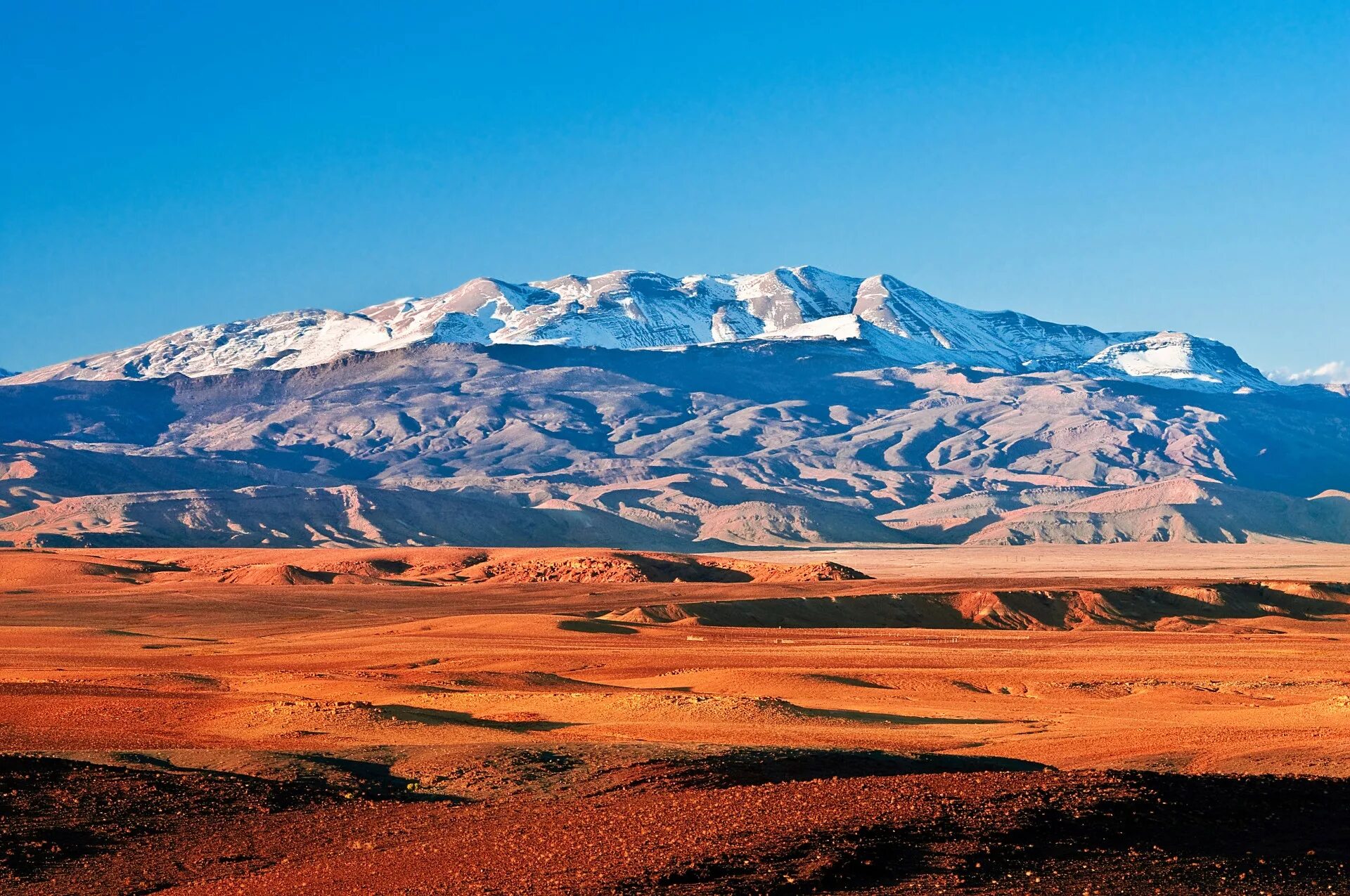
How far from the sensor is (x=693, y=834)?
17688 mm

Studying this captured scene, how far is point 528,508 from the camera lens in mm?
185625

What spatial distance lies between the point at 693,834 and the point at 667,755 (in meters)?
7.75

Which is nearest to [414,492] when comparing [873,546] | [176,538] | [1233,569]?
[176,538]

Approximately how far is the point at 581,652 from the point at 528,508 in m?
131

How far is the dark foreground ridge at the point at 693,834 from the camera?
16312mm

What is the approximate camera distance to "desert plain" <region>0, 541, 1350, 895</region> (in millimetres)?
17094

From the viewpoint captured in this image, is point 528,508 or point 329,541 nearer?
point 329,541

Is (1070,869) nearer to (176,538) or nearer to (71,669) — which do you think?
(71,669)

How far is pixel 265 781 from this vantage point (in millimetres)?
23828

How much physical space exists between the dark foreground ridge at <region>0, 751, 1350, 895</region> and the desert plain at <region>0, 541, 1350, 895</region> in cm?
6

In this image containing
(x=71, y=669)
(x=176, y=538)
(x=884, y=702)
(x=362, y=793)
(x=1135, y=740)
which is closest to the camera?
(x=362, y=793)

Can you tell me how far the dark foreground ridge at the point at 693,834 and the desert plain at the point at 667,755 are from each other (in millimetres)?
63

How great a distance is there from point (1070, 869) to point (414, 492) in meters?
173

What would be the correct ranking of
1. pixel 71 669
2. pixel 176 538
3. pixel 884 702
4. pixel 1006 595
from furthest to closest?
pixel 176 538
pixel 1006 595
pixel 71 669
pixel 884 702
